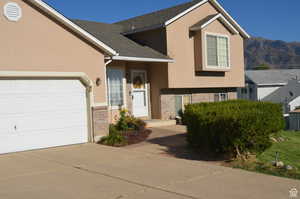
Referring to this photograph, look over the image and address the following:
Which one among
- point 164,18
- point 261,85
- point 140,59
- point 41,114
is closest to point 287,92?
point 261,85

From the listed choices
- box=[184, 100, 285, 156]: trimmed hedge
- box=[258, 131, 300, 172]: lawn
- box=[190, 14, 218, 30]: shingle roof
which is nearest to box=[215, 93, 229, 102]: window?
box=[190, 14, 218, 30]: shingle roof

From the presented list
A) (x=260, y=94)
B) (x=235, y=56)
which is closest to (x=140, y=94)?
(x=235, y=56)

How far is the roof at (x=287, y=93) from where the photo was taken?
38.3m

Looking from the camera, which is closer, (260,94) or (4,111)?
(4,111)

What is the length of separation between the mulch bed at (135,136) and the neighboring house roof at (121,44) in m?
2.96

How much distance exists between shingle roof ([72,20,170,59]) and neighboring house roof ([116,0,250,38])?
0.84 m

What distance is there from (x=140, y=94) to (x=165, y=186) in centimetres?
1075

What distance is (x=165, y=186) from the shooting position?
6.82m

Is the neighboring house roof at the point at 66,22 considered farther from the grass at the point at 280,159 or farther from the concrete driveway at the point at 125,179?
the grass at the point at 280,159

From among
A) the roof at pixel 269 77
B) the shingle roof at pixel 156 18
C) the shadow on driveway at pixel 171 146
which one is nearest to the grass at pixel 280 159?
the shadow on driveway at pixel 171 146

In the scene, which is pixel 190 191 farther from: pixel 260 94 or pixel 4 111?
pixel 260 94

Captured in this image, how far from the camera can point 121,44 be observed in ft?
54.9

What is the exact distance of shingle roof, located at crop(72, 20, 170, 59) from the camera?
1582 centimetres

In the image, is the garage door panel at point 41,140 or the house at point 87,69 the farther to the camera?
the house at point 87,69
